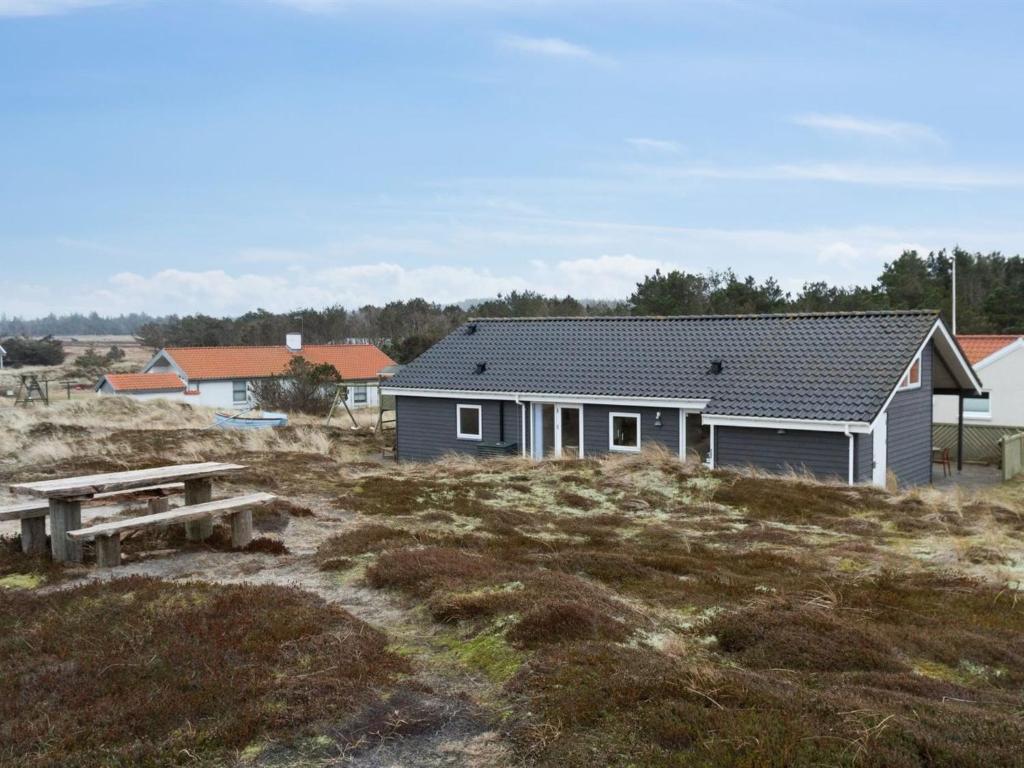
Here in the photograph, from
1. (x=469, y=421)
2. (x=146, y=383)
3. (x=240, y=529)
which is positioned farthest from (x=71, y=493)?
(x=146, y=383)

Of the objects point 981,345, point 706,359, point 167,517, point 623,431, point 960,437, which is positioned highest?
point 981,345

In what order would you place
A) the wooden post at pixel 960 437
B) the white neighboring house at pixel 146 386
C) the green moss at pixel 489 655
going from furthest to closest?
the white neighboring house at pixel 146 386, the wooden post at pixel 960 437, the green moss at pixel 489 655

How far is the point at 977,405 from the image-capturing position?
28.1 m

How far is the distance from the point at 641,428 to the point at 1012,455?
9893 mm

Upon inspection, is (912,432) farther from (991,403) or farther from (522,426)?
(522,426)

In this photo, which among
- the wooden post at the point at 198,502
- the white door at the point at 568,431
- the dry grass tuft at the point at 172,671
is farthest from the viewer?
the white door at the point at 568,431

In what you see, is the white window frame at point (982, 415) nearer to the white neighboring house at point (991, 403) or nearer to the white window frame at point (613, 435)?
the white neighboring house at point (991, 403)

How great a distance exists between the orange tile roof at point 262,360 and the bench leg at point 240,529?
39666 mm

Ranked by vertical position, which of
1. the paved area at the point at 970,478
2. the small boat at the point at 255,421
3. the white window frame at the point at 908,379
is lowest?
the paved area at the point at 970,478

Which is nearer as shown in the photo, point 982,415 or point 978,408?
point 982,415

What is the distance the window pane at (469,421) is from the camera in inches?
1002

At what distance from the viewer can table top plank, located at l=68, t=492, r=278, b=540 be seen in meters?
8.92

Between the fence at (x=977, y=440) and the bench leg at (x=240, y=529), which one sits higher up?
the bench leg at (x=240, y=529)

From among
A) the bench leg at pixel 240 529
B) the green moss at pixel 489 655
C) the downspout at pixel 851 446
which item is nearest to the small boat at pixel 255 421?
the downspout at pixel 851 446
